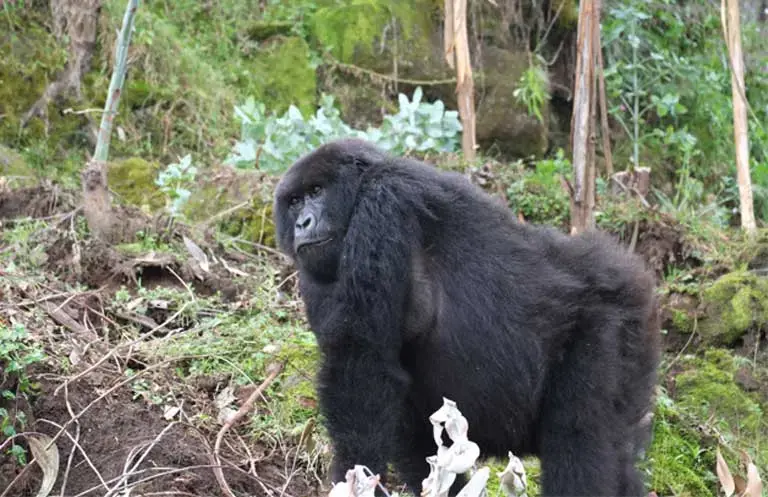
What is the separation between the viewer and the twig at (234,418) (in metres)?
4.33

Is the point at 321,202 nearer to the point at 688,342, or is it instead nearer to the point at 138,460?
the point at 138,460

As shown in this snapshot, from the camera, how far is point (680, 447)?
17.6ft

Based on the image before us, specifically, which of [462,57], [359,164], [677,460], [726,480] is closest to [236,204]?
[462,57]

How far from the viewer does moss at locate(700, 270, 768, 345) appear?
615 cm

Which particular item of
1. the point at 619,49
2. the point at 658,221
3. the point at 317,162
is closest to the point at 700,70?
the point at 619,49

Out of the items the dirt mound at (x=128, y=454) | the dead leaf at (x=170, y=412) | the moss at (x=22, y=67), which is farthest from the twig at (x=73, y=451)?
the moss at (x=22, y=67)

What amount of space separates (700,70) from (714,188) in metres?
A: 1.29

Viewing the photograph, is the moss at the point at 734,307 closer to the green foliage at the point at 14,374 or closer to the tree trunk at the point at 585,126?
the tree trunk at the point at 585,126

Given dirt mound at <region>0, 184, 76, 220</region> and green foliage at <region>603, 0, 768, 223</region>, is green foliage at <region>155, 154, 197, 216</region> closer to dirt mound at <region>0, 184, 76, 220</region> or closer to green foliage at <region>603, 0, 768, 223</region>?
dirt mound at <region>0, 184, 76, 220</region>

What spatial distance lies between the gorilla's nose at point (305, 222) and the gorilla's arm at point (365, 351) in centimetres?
24

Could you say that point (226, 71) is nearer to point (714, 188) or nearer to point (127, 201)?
point (127, 201)

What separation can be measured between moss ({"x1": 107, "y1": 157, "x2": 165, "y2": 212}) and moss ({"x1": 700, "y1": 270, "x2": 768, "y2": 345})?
4059 mm

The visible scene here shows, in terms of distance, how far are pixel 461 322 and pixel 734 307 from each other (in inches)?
101

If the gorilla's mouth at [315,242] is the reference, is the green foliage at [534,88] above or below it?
below
